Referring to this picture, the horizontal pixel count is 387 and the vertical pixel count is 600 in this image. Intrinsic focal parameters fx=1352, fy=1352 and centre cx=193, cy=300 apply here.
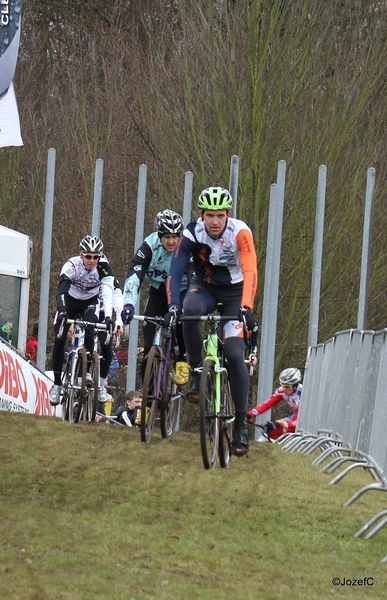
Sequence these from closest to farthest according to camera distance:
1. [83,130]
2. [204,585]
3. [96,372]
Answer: [204,585], [96,372], [83,130]

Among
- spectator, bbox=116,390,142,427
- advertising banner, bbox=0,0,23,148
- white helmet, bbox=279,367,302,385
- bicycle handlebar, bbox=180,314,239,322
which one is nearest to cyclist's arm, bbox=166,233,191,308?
bicycle handlebar, bbox=180,314,239,322

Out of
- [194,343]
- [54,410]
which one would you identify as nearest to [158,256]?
[194,343]

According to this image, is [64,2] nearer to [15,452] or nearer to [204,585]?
[15,452]

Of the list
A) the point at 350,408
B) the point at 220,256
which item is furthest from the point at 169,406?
the point at 220,256

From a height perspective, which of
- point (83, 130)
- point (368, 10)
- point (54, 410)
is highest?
point (368, 10)

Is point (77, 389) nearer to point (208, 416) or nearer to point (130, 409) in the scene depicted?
point (130, 409)

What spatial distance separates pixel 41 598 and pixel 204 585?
2.84ft

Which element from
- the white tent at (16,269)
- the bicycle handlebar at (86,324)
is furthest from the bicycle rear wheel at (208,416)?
the white tent at (16,269)

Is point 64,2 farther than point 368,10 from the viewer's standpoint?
Yes

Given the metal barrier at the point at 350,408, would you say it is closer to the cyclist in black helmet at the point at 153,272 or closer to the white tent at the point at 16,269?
the cyclist in black helmet at the point at 153,272

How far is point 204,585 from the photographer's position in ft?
19.6

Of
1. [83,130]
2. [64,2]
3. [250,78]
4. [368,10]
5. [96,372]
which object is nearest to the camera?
[96,372]

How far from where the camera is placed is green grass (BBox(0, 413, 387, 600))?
597cm

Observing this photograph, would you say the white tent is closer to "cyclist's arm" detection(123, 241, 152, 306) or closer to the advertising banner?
the advertising banner
